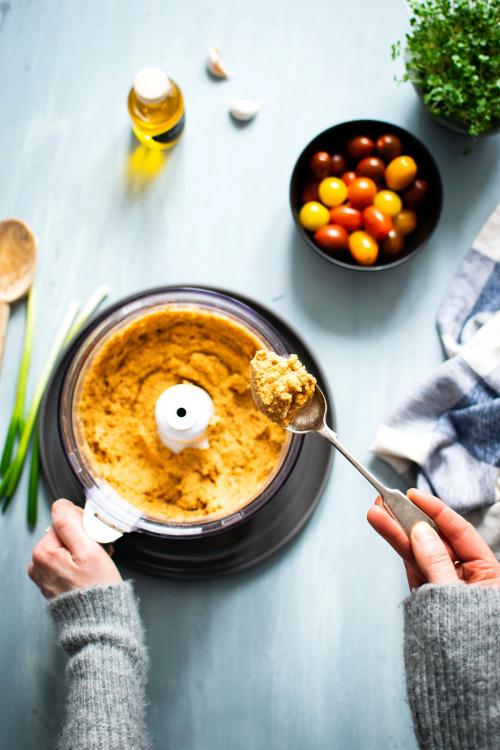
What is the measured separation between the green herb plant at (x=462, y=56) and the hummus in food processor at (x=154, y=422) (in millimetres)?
701

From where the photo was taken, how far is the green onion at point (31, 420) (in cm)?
168

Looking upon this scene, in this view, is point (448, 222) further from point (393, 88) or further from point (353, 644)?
point (353, 644)

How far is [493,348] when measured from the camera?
1.66 metres

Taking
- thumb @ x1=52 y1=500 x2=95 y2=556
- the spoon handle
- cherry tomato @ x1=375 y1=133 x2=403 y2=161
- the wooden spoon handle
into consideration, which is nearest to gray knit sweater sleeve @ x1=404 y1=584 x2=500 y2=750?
the spoon handle

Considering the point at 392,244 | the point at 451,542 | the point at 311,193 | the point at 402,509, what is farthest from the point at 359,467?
the point at 311,193

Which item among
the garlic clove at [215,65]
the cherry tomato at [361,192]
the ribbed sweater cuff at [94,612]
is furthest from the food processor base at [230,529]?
the garlic clove at [215,65]

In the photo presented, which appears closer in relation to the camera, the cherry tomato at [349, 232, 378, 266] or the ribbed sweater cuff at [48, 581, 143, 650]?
the ribbed sweater cuff at [48, 581, 143, 650]

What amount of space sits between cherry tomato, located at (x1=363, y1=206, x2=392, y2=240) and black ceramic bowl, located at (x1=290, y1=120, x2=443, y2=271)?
0.07 meters

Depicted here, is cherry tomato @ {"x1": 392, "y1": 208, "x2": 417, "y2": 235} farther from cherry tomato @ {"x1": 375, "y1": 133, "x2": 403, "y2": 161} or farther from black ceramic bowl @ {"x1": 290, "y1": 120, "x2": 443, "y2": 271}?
cherry tomato @ {"x1": 375, "y1": 133, "x2": 403, "y2": 161}

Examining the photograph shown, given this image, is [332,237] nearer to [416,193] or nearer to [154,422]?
[416,193]

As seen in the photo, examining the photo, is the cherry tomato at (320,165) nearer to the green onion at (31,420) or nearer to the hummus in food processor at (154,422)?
the hummus in food processor at (154,422)

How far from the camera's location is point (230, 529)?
1.59m

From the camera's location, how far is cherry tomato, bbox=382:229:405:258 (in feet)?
5.56

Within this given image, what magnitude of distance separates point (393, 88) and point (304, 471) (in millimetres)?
1004
